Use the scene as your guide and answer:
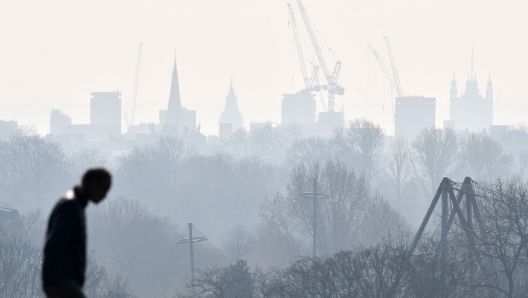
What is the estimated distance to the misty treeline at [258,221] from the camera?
87.1ft

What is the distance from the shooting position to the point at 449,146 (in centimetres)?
8988

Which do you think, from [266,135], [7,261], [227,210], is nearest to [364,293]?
[7,261]

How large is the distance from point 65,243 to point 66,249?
3 cm

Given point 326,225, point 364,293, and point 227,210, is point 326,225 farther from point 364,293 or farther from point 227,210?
point 227,210

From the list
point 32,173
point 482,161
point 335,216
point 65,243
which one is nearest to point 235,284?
point 335,216

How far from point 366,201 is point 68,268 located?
47.3 m

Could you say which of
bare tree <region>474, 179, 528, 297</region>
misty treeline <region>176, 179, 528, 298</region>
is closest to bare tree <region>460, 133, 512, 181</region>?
bare tree <region>474, 179, 528, 297</region>

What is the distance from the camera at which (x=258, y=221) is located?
75.9 meters

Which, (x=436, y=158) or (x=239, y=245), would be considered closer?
(x=239, y=245)

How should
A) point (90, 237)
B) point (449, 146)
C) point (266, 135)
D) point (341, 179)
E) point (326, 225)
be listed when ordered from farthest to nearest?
point (266, 135) → point (449, 146) → point (90, 237) → point (341, 179) → point (326, 225)

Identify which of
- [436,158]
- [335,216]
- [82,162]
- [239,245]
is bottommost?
[239,245]

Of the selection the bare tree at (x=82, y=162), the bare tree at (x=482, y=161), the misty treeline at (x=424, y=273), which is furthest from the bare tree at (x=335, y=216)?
the bare tree at (x=82, y=162)

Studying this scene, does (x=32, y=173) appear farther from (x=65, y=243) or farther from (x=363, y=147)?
(x=65, y=243)

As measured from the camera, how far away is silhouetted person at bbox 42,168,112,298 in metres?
4.77
